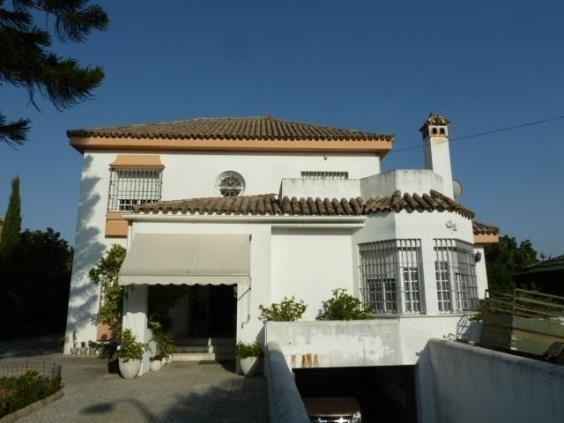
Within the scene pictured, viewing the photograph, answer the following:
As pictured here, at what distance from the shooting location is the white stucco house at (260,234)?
15211mm

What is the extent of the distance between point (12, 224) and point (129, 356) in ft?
96.9

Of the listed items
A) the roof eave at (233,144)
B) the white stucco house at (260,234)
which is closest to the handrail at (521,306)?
the white stucco house at (260,234)

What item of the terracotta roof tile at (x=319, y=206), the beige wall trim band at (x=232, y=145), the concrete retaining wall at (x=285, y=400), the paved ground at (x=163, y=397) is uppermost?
the beige wall trim band at (x=232, y=145)

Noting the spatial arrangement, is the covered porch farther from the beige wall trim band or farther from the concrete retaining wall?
the beige wall trim band

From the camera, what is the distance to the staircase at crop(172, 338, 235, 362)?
700 inches

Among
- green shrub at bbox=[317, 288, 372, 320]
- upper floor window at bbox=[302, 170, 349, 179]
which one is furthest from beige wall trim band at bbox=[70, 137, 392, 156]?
green shrub at bbox=[317, 288, 372, 320]

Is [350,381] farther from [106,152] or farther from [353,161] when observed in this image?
[106,152]

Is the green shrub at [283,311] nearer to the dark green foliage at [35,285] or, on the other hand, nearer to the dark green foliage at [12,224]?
the dark green foliage at [35,285]

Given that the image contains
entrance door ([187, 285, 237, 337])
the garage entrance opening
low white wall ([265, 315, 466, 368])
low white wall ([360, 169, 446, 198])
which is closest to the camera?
low white wall ([265, 315, 466, 368])

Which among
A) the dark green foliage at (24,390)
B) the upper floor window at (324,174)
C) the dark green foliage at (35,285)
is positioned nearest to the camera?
the dark green foliage at (24,390)

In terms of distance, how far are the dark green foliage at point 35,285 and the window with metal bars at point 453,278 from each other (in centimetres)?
3109

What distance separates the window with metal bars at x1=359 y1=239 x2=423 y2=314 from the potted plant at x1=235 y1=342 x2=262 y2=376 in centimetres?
527

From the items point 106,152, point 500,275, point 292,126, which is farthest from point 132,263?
point 500,275

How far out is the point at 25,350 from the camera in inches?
928
